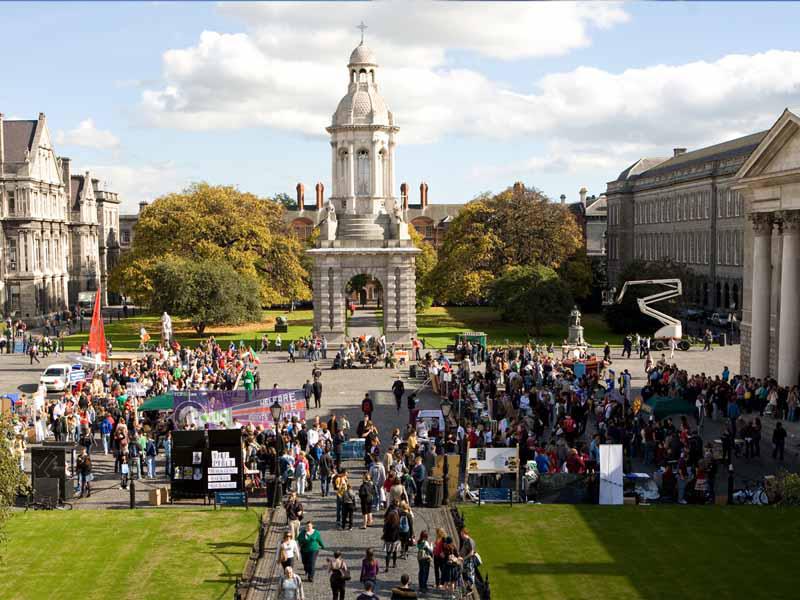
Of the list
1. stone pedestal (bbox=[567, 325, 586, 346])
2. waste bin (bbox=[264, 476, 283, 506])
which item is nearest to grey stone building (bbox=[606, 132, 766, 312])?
stone pedestal (bbox=[567, 325, 586, 346])

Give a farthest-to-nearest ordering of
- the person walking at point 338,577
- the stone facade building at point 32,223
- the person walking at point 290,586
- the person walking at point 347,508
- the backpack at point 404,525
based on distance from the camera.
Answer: the stone facade building at point 32,223 < the person walking at point 347,508 < the backpack at point 404,525 < the person walking at point 338,577 < the person walking at point 290,586

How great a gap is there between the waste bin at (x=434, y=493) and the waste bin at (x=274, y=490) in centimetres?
379

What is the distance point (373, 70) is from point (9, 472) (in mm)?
45303

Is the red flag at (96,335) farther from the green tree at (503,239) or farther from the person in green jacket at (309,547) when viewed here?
the green tree at (503,239)

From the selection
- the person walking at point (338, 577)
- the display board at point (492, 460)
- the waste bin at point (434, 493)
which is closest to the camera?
the person walking at point (338, 577)

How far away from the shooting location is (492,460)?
2577 cm

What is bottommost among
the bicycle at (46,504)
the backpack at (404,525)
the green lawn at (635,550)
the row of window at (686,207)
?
the green lawn at (635,550)

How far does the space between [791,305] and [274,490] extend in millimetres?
22069

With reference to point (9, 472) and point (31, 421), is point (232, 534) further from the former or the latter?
point (31, 421)

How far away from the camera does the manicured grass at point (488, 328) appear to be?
6775 cm

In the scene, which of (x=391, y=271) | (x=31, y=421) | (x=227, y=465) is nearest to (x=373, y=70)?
(x=391, y=271)

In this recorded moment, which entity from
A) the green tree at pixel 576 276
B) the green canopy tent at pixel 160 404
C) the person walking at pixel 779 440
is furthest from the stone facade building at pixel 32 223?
the person walking at pixel 779 440

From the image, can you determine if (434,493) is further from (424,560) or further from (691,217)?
(691,217)

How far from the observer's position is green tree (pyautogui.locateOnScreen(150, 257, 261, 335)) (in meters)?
65.6
